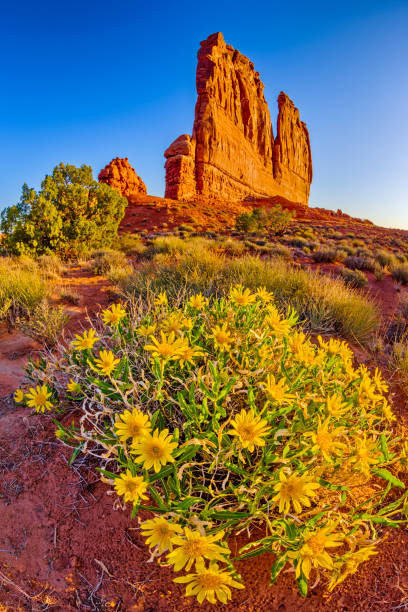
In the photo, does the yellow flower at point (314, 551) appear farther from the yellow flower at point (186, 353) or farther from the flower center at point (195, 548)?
the yellow flower at point (186, 353)

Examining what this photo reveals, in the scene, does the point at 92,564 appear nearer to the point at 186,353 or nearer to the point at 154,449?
the point at 154,449

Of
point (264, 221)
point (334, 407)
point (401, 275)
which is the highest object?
point (264, 221)

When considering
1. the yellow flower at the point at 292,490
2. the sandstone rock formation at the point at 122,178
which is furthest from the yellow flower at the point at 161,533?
the sandstone rock formation at the point at 122,178

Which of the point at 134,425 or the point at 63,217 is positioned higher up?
the point at 63,217

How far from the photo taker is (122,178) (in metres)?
40.2

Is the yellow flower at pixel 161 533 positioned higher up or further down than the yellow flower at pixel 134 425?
further down

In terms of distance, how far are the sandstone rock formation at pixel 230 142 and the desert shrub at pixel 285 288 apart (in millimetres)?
35909

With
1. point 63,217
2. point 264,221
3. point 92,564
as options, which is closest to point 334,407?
point 92,564

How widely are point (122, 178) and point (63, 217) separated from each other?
33822 mm

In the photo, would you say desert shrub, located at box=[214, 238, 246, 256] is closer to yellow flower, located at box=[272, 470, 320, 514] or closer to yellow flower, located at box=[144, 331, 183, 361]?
yellow flower, located at box=[144, 331, 183, 361]

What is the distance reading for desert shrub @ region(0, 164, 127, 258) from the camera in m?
9.20

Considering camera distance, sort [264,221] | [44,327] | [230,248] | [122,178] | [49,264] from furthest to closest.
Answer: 1. [122,178]
2. [264,221]
3. [230,248]
4. [49,264]
5. [44,327]

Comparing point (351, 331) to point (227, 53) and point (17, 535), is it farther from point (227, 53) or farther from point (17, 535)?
point (227, 53)

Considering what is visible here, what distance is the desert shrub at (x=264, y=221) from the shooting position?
19.1 m
